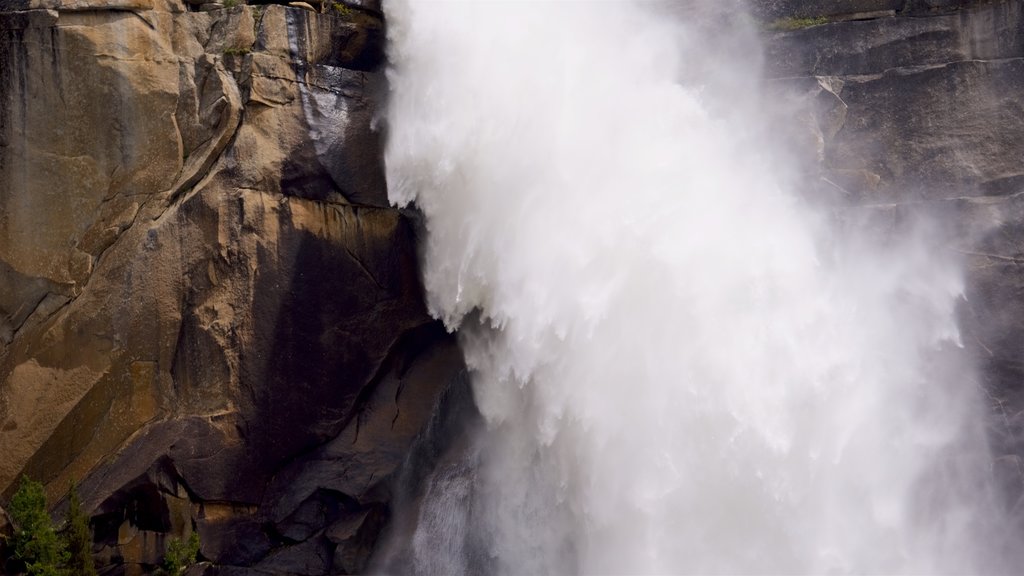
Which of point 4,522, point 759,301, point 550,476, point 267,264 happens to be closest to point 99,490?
point 4,522

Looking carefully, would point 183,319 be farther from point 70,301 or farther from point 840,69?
point 840,69

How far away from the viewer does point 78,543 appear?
11.9 meters

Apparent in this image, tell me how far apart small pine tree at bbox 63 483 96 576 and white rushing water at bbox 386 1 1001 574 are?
12.8ft

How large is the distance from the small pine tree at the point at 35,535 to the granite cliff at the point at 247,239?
840 mm

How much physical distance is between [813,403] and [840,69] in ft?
15.3

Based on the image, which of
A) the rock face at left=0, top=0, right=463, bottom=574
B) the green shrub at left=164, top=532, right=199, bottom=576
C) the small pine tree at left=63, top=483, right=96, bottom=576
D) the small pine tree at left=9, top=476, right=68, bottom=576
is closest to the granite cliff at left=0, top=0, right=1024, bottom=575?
the rock face at left=0, top=0, right=463, bottom=574

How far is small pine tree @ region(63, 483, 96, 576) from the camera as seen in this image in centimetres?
1186

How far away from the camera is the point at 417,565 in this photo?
13383 millimetres

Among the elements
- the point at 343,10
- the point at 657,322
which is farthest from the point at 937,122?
the point at 343,10

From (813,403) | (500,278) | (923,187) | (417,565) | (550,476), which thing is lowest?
(417,565)

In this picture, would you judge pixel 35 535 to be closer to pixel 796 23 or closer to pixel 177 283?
pixel 177 283

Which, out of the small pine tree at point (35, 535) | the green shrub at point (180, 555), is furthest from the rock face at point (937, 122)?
the small pine tree at point (35, 535)

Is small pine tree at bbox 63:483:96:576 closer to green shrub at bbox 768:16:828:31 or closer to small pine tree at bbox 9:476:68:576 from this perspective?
small pine tree at bbox 9:476:68:576

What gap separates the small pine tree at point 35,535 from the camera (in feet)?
37.7
